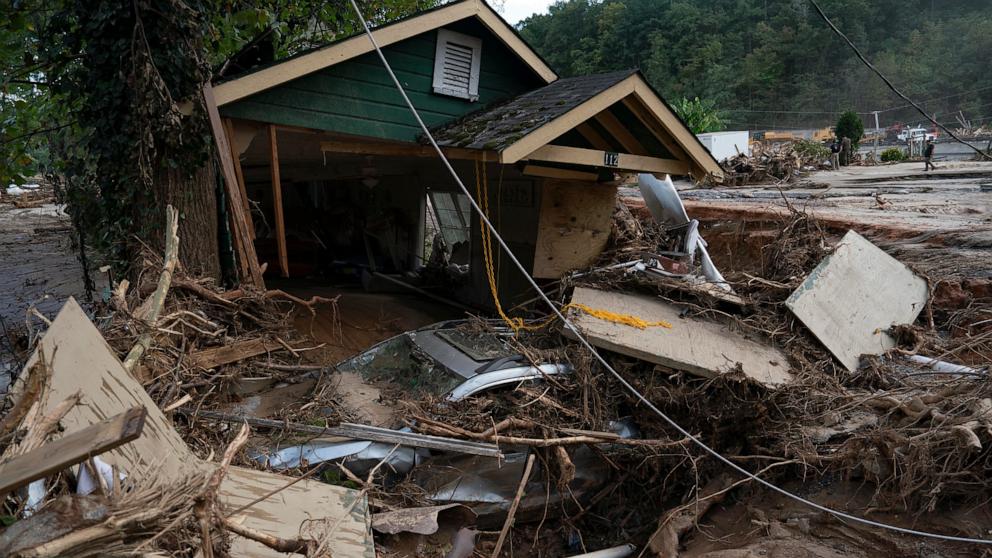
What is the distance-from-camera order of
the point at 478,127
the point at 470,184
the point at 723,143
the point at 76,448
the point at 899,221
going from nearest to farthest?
the point at 76,448
the point at 478,127
the point at 899,221
the point at 470,184
the point at 723,143

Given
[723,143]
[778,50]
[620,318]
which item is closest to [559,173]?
[620,318]

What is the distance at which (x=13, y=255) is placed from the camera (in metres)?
15.9

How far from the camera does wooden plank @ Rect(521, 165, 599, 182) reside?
853 cm

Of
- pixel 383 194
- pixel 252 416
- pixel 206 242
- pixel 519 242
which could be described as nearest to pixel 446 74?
pixel 519 242

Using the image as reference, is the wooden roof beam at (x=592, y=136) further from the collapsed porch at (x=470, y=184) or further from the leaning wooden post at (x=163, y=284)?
the leaning wooden post at (x=163, y=284)

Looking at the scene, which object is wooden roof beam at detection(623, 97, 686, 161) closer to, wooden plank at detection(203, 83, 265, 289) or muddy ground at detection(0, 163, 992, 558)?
muddy ground at detection(0, 163, 992, 558)

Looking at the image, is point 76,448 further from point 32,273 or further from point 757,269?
point 32,273

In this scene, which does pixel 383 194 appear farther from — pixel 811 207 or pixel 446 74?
pixel 811 207

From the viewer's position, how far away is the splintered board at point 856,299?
22.8 ft

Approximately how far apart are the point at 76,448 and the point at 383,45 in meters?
6.42

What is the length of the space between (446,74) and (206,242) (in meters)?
3.72

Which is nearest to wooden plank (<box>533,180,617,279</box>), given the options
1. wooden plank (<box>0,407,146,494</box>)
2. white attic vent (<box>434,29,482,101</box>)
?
white attic vent (<box>434,29,482,101</box>)

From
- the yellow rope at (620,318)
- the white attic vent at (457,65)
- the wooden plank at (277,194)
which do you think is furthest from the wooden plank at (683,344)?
the white attic vent at (457,65)

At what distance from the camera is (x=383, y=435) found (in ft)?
16.9
